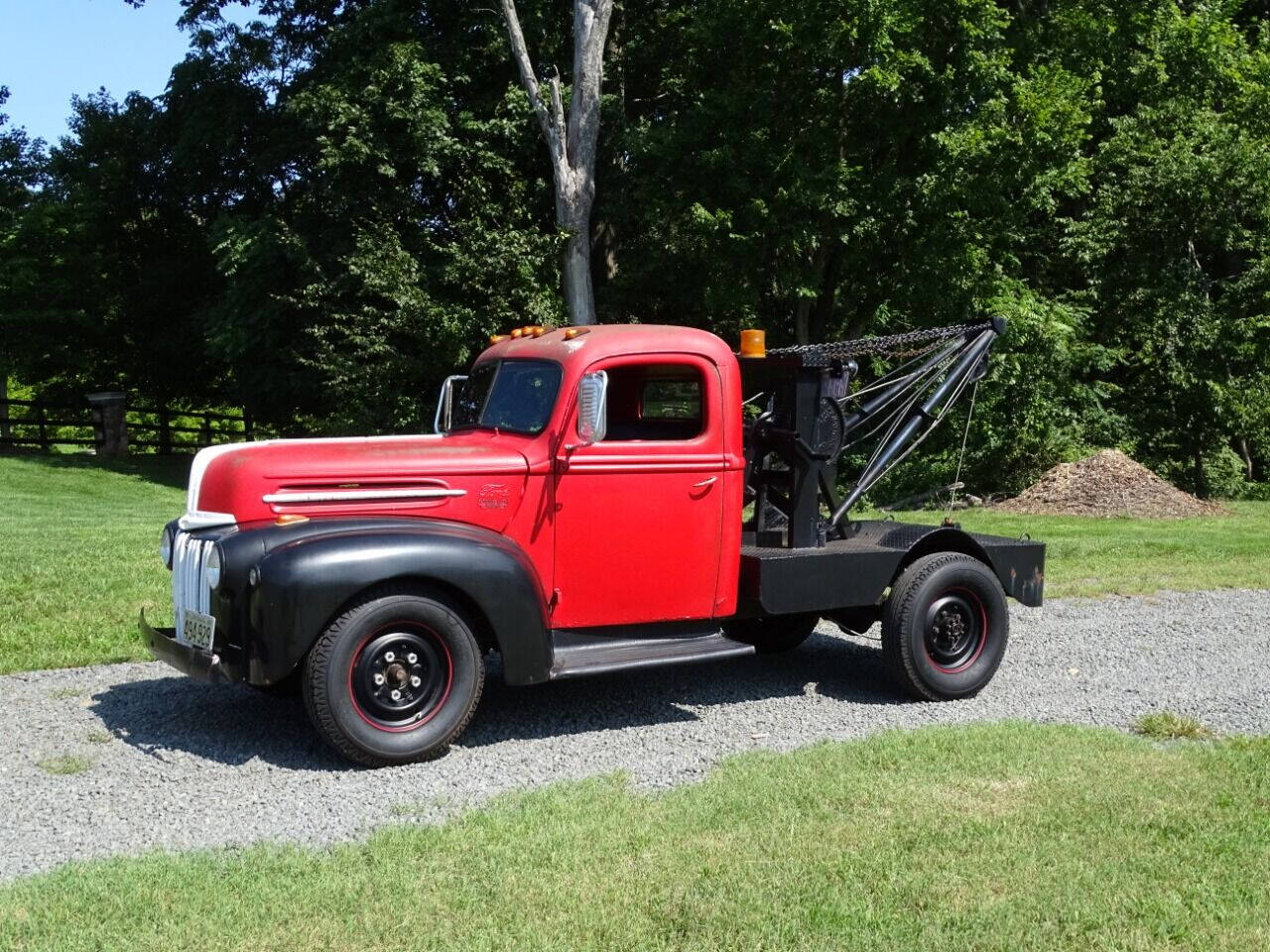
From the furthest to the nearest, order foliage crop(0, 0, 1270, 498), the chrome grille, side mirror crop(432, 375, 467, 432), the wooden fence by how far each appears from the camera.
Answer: the wooden fence → foliage crop(0, 0, 1270, 498) → side mirror crop(432, 375, 467, 432) → the chrome grille

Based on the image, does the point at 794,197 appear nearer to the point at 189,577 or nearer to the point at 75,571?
the point at 75,571

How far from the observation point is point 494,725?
22.9 ft

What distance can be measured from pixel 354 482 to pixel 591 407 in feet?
3.91

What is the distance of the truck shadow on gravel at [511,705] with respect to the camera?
21.2 ft

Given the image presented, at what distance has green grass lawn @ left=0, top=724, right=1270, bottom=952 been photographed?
4121mm

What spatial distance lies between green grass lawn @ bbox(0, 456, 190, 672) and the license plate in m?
2.43

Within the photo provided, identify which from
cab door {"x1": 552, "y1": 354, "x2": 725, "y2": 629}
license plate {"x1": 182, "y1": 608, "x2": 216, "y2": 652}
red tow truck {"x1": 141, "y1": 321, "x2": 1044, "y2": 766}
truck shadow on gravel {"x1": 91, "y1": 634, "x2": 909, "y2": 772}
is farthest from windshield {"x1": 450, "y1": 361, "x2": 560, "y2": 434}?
license plate {"x1": 182, "y1": 608, "x2": 216, "y2": 652}

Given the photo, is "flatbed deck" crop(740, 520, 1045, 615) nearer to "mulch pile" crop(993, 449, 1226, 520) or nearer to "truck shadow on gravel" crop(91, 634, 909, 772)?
"truck shadow on gravel" crop(91, 634, 909, 772)

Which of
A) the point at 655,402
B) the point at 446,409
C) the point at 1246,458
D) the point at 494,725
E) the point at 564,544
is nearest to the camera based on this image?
the point at 564,544

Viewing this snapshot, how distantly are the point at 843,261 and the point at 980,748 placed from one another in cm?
1561

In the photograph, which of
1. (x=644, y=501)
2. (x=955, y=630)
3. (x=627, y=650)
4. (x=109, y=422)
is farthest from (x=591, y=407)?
(x=109, y=422)

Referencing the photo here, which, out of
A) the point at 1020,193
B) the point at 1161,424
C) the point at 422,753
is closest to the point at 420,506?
the point at 422,753

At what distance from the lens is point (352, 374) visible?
2050 centimetres

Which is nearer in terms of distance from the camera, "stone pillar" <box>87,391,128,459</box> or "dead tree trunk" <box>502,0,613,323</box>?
"dead tree trunk" <box>502,0,613,323</box>
